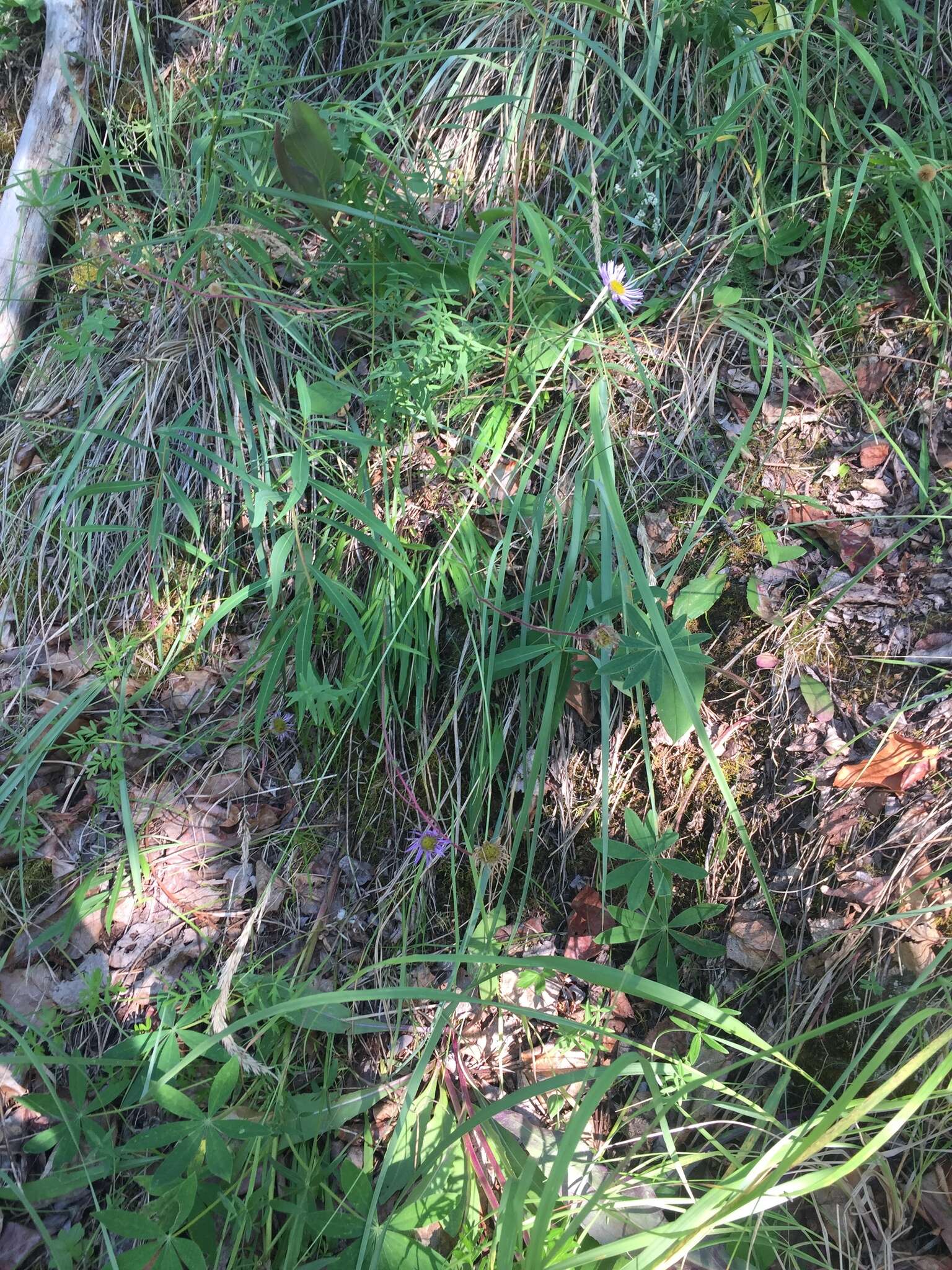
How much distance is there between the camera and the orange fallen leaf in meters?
1.43

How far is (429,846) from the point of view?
1650 mm

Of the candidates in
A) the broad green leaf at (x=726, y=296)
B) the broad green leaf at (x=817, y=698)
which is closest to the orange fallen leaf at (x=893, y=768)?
the broad green leaf at (x=817, y=698)

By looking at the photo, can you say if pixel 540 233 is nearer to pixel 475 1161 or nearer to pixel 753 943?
pixel 753 943

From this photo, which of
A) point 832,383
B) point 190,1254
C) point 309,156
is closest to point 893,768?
point 832,383

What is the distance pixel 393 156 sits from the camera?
7.00ft

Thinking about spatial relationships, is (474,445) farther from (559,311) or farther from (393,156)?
(393,156)

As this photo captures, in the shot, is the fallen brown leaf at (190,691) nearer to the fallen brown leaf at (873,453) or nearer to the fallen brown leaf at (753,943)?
the fallen brown leaf at (753,943)

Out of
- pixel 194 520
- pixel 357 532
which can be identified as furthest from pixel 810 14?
pixel 194 520

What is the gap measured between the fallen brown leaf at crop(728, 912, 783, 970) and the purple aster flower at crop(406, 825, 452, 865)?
567 millimetres

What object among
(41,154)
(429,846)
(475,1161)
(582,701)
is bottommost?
(475,1161)

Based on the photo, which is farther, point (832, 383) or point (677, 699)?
point (832, 383)

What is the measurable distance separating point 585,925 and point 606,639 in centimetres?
56

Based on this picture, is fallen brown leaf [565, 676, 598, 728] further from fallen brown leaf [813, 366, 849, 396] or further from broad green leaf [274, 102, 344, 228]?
broad green leaf [274, 102, 344, 228]

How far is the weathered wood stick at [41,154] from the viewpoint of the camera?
7.93 ft
